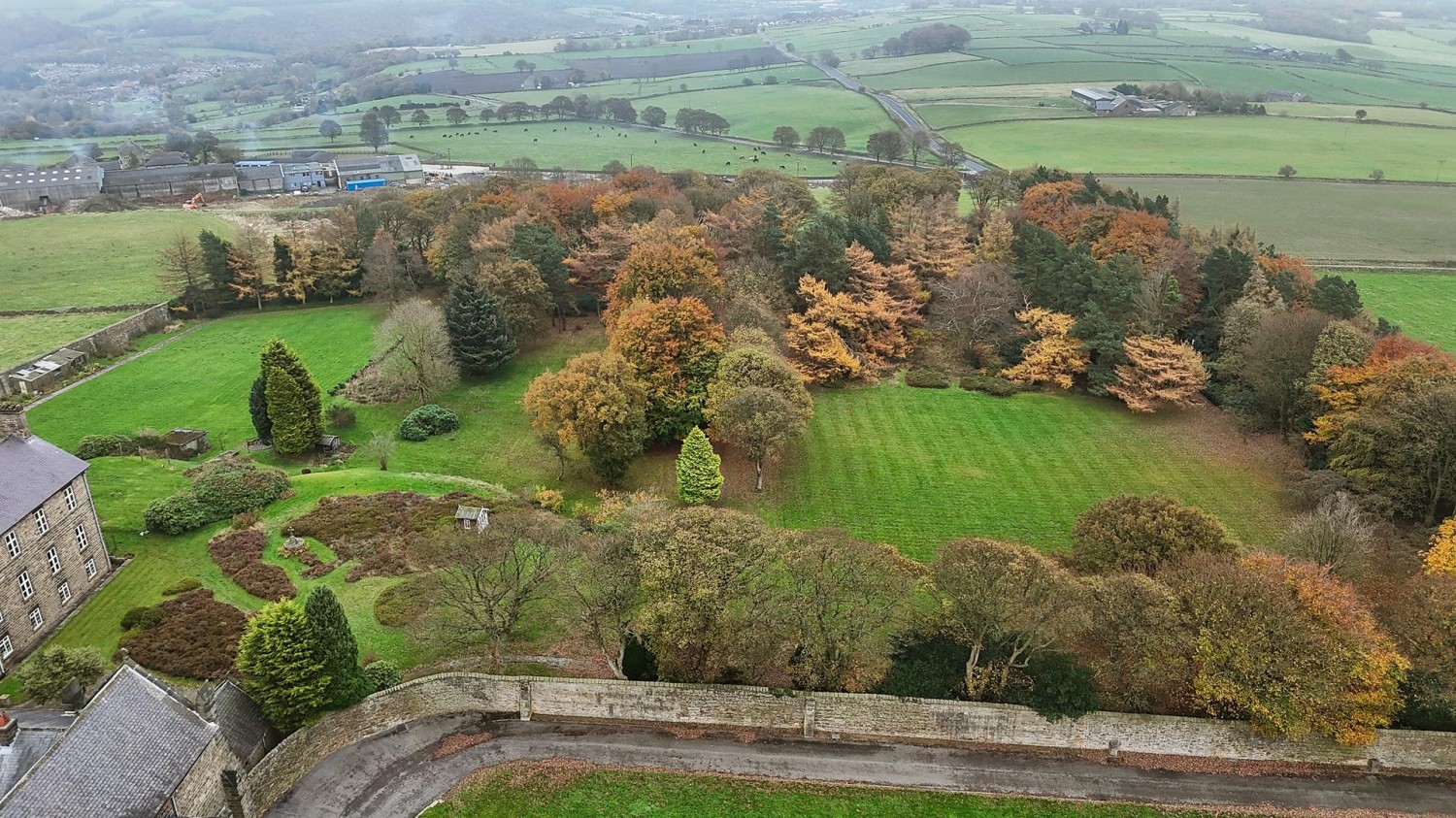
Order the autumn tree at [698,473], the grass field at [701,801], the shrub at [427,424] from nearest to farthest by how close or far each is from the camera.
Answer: the grass field at [701,801] < the autumn tree at [698,473] < the shrub at [427,424]

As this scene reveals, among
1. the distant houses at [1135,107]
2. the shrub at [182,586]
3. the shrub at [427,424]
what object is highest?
the distant houses at [1135,107]

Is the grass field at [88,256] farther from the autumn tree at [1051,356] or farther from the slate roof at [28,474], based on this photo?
the autumn tree at [1051,356]

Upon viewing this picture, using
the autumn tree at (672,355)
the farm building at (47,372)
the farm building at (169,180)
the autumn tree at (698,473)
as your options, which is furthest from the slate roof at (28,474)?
the farm building at (169,180)

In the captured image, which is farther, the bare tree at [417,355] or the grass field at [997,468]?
the bare tree at [417,355]

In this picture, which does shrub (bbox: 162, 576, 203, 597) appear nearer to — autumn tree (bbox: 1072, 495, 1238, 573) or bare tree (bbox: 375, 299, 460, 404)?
bare tree (bbox: 375, 299, 460, 404)

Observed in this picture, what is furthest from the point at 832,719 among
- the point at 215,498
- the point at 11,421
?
the point at 11,421

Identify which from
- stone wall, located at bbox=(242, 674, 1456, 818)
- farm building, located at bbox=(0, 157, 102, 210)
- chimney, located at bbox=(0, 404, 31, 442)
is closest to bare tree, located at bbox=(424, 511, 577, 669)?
stone wall, located at bbox=(242, 674, 1456, 818)
